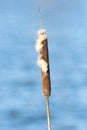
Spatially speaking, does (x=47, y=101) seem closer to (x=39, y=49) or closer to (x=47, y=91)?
(x=47, y=91)

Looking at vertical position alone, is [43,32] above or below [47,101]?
above

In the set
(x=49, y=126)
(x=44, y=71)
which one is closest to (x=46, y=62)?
(x=44, y=71)

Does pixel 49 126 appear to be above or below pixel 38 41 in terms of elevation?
below

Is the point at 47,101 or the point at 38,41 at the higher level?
the point at 38,41

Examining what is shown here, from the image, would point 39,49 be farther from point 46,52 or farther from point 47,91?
point 47,91

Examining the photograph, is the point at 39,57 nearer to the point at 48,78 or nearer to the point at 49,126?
the point at 48,78

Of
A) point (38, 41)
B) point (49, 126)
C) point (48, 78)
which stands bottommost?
point (49, 126)

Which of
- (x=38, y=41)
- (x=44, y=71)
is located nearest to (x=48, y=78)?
(x=44, y=71)
